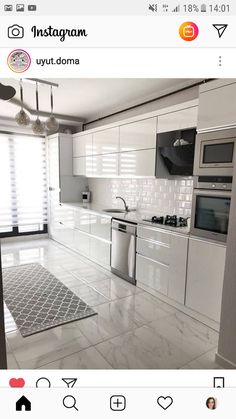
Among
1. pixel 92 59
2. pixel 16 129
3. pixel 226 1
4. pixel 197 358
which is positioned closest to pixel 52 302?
pixel 197 358

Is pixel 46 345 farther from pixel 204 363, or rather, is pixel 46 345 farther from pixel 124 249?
pixel 124 249

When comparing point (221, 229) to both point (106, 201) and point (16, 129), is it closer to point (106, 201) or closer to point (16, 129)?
point (106, 201)

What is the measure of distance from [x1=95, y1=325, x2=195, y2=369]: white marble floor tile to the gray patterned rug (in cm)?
52

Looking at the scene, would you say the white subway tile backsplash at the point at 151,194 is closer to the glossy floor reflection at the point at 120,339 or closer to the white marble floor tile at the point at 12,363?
the glossy floor reflection at the point at 120,339

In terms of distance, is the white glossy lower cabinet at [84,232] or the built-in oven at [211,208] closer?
the built-in oven at [211,208]

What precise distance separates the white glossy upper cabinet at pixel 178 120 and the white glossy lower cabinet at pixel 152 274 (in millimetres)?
1535

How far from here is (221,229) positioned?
78.0 inches

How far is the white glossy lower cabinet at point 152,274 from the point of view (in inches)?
101

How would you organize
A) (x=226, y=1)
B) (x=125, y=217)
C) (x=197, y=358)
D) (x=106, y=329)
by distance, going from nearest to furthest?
(x=226, y=1) < (x=197, y=358) < (x=106, y=329) < (x=125, y=217)

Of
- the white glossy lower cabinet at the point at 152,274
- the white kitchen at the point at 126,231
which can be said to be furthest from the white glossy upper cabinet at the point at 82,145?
the white glossy lower cabinet at the point at 152,274
